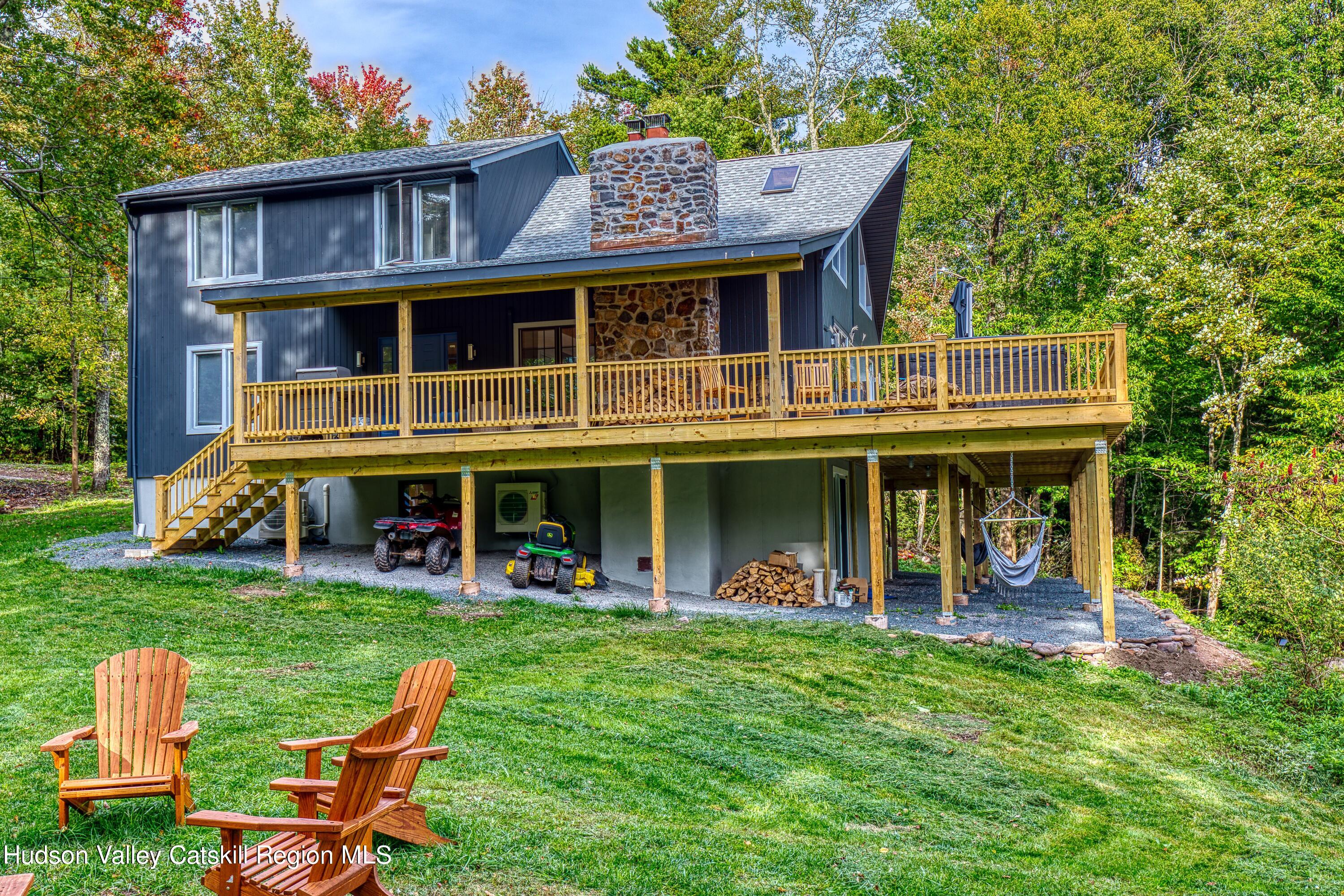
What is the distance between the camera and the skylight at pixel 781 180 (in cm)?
1888

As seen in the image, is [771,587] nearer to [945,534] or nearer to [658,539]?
[658,539]

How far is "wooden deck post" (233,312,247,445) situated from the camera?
14859 mm

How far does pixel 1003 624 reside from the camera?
1433 centimetres

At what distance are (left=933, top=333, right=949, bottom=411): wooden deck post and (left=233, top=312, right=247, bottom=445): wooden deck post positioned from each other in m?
9.23

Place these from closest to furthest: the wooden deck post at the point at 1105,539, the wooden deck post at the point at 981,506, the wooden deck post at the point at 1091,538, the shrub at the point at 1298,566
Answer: the wooden deck post at the point at 1105,539 < the shrub at the point at 1298,566 < the wooden deck post at the point at 1091,538 < the wooden deck post at the point at 981,506

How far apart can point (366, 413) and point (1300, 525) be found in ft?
42.6

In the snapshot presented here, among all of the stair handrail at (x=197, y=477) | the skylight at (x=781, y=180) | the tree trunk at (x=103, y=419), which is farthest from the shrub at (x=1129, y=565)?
the tree trunk at (x=103, y=419)

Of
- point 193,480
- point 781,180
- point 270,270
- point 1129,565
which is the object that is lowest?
point 1129,565

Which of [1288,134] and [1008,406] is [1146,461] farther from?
[1008,406]

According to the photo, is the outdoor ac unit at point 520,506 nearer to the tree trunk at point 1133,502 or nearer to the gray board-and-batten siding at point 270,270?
the gray board-and-batten siding at point 270,270

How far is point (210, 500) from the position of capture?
645 inches

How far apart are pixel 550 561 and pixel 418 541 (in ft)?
7.41

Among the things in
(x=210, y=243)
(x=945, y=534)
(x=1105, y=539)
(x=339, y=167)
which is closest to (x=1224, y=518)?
(x=945, y=534)

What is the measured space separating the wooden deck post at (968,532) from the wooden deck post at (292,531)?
35.3ft
